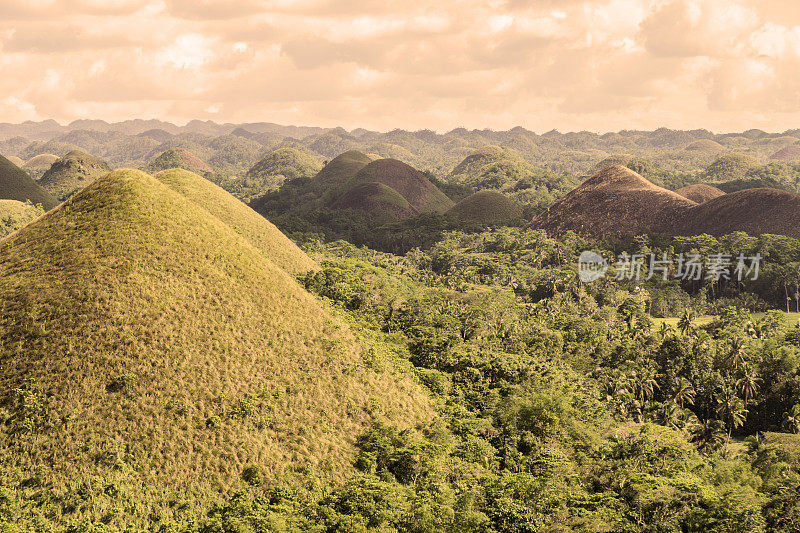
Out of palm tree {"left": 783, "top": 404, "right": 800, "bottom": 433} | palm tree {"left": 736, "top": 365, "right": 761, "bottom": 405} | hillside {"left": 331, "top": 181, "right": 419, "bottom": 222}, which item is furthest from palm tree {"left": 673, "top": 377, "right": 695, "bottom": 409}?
hillside {"left": 331, "top": 181, "right": 419, "bottom": 222}

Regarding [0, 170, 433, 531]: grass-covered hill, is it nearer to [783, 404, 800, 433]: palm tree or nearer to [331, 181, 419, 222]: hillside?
[783, 404, 800, 433]: palm tree

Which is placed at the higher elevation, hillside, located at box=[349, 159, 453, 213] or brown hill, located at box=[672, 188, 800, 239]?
hillside, located at box=[349, 159, 453, 213]

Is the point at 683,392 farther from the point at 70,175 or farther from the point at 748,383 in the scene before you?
the point at 70,175

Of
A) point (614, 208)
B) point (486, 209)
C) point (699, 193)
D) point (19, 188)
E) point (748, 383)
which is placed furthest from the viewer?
point (486, 209)

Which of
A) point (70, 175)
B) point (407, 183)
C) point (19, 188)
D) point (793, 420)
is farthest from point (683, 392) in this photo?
point (70, 175)

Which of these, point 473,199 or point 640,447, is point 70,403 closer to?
point 640,447

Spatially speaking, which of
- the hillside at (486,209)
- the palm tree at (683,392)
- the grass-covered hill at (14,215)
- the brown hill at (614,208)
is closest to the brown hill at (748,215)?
the brown hill at (614,208)
